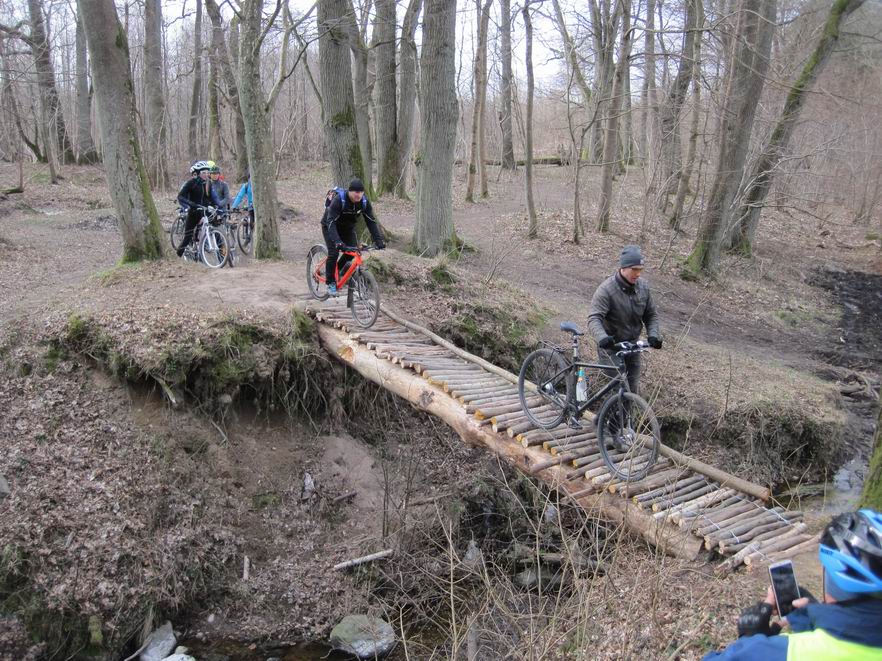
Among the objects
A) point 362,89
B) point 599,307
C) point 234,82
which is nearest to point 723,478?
point 599,307

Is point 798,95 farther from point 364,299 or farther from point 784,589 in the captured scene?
point 784,589

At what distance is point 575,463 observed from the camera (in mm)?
6199

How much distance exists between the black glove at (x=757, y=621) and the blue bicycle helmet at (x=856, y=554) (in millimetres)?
364

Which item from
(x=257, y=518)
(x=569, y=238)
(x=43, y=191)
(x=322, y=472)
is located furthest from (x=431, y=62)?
(x=43, y=191)

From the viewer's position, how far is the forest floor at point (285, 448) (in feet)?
19.5

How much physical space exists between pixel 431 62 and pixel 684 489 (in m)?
9.55

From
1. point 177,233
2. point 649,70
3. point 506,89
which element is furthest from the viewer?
point 506,89

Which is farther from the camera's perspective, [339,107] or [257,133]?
[339,107]

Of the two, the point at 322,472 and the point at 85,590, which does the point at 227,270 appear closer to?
the point at 322,472

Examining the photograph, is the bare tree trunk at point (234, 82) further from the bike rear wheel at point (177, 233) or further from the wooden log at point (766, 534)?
the wooden log at point (766, 534)

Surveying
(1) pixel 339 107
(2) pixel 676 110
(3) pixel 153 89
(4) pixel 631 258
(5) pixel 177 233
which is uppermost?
(3) pixel 153 89

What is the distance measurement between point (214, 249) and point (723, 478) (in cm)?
846

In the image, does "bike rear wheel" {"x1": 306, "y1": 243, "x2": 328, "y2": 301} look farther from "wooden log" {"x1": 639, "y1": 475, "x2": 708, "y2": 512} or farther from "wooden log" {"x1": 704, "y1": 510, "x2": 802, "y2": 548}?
"wooden log" {"x1": 704, "y1": 510, "x2": 802, "y2": 548}

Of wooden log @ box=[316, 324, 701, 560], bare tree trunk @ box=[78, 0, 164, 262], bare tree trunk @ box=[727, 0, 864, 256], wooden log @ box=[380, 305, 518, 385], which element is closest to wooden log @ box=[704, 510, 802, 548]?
wooden log @ box=[316, 324, 701, 560]
